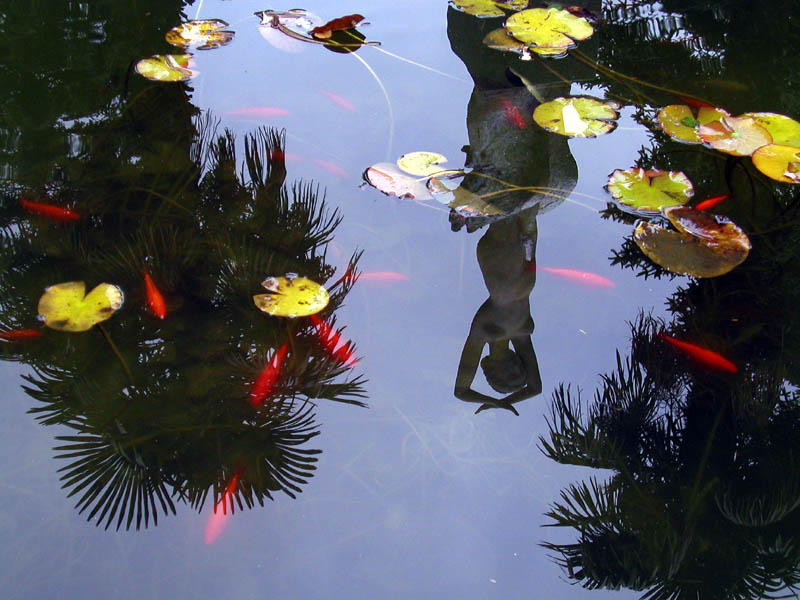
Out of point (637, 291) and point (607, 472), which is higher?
point (637, 291)

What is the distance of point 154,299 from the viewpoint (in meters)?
1.72

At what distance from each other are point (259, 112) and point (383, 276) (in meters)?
0.92

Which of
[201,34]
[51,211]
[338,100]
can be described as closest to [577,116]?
[338,100]

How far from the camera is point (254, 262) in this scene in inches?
71.2

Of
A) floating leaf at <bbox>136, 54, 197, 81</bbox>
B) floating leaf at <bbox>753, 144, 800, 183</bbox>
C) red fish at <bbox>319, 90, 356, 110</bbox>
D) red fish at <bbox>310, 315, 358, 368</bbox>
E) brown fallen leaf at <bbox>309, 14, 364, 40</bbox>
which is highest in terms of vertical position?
floating leaf at <bbox>753, 144, 800, 183</bbox>

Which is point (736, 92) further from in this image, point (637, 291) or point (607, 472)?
point (607, 472)

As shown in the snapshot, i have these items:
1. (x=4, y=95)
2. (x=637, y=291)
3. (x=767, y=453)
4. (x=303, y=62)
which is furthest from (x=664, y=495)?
(x=4, y=95)

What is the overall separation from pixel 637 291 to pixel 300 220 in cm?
92

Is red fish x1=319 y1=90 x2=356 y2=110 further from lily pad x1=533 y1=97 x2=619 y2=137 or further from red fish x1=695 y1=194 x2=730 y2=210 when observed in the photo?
red fish x1=695 y1=194 x2=730 y2=210

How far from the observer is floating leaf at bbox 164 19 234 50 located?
264 centimetres

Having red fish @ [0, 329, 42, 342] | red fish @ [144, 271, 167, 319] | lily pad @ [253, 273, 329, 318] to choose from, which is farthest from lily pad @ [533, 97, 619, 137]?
red fish @ [0, 329, 42, 342]

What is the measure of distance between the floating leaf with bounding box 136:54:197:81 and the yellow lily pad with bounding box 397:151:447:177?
2.88 ft

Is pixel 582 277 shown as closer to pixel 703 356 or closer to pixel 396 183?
pixel 703 356

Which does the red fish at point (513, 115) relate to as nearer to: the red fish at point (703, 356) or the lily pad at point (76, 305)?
the red fish at point (703, 356)
